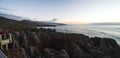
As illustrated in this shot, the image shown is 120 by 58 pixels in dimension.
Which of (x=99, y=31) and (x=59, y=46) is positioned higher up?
(x=59, y=46)

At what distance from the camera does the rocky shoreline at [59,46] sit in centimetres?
1925

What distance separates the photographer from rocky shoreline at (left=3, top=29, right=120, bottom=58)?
19.2 m

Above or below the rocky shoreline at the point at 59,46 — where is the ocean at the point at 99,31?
below

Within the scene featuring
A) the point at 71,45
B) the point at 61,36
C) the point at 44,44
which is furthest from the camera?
the point at 61,36

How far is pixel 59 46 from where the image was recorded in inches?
1064

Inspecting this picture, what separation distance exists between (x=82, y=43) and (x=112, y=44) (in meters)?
6.02

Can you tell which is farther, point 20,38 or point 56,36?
point 56,36

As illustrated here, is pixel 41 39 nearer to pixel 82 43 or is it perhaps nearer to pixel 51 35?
pixel 51 35

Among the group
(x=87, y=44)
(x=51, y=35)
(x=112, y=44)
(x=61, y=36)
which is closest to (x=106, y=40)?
(x=112, y=44)

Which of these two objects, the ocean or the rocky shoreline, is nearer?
the rocky shoreline

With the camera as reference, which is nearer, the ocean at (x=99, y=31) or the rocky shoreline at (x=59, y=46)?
the rocky shoreline at (x=59, y=46)

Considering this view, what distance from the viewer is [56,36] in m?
29.9

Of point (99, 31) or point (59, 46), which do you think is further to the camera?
point (99, 31)

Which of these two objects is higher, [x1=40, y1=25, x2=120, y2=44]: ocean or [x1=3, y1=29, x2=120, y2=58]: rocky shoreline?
[x1=3, y1=29, x2=120, y2=58]: rocky shoreline
